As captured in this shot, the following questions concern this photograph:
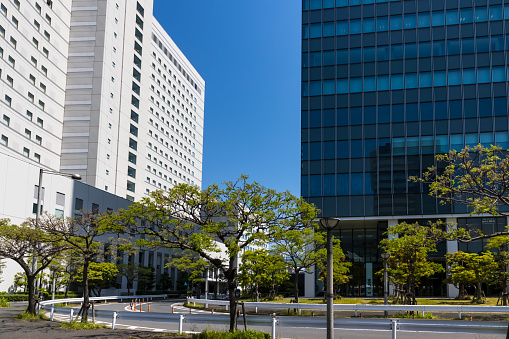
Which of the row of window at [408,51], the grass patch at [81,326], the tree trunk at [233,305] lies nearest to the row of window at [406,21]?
the row of window at [408,51]

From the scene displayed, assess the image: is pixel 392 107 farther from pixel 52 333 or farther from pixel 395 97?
pixel 52 333

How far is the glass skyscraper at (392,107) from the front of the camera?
181ft

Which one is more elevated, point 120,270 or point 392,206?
point 392,206

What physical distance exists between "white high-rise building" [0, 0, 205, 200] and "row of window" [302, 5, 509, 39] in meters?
Answer: 31.0

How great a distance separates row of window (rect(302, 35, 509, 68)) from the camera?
2249 inches

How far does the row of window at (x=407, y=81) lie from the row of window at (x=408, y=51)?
1750mm

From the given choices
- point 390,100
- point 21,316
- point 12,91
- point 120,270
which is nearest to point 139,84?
point 12,91

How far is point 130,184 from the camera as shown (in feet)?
266

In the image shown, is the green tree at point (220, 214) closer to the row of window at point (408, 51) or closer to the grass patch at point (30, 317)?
the grass patch at point (30, 317)

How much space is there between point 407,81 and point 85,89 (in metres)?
44.6

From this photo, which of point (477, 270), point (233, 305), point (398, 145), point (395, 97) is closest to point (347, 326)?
point (233, 305)

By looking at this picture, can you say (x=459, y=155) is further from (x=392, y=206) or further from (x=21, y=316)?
(x=392, y=206)

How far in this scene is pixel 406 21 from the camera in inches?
2368

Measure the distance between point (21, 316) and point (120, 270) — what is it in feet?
133
